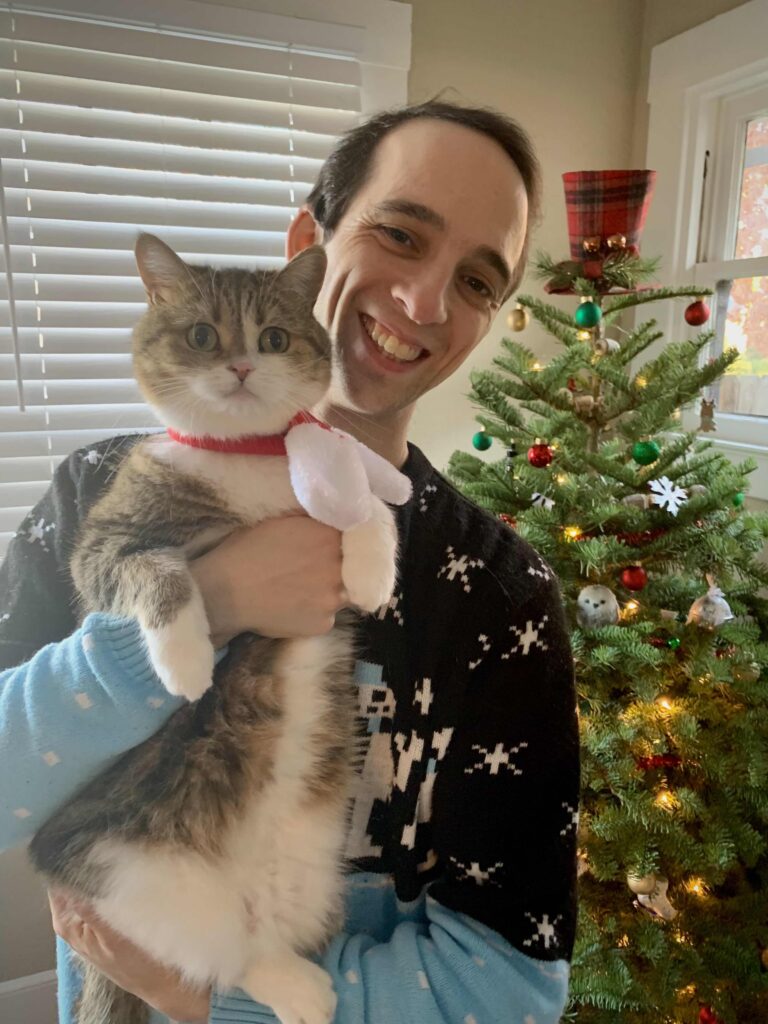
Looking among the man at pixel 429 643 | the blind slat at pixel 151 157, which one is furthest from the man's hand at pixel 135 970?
the blind slat at pixel 151 157

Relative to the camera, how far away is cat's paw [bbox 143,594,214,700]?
1.98 feet

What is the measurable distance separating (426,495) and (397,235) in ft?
1.06

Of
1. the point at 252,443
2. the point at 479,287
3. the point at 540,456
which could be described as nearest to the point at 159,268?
the point at 252,443

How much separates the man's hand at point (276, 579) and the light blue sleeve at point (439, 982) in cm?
35

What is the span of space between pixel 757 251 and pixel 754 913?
1706 mm

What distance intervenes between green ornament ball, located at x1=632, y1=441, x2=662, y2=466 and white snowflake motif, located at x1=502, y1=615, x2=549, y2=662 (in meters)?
0.76

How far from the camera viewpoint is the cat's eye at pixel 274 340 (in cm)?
71

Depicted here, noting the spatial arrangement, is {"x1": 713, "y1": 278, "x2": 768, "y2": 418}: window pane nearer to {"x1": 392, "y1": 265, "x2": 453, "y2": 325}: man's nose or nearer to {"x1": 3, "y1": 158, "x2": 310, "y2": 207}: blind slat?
{"x1": 3, "y1": 158, "x2": 310, "y2": 207}: blind slat

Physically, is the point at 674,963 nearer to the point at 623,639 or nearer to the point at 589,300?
Result: the point at 623,639

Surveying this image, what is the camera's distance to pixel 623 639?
130 centimetres

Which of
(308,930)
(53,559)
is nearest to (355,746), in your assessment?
(308,930)

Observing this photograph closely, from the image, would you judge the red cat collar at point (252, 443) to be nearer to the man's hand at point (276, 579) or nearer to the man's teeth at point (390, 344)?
the man's hand at point (276, 579)

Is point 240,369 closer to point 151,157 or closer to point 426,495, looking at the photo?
point 426,495

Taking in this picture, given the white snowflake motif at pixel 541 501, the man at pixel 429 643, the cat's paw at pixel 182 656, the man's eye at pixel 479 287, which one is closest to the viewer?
the cat's paw at pixel 182 656
